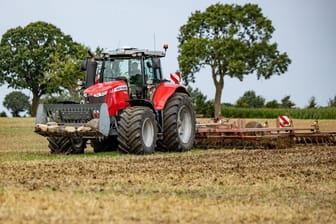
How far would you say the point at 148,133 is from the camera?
20.3 m

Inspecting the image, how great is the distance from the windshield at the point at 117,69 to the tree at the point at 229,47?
5239cm

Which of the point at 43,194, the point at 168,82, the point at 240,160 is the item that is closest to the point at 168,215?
the point at 43,194

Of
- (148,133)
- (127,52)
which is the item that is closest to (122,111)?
(148,133)

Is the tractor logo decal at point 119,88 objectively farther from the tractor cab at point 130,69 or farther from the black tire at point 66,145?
the black tire at point 66,145

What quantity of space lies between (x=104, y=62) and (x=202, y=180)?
7806mm

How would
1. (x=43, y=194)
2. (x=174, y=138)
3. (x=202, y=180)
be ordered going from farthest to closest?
(x=174, y=138) → (x=202, y=180) → (x=43, y=194)

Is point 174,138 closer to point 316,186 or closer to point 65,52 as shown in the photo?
point 316,186

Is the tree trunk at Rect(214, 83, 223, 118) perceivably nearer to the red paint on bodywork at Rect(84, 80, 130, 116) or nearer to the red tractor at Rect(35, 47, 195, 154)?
the red tractor at Rect(35, 47, 195, 154)

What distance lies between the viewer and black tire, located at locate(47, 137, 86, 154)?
2053 centimetres

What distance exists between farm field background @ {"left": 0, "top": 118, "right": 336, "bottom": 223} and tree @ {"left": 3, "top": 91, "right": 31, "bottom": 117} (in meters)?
80.7

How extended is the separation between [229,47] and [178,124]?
54602 millimetres

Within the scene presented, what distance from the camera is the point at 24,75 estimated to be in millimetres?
81500

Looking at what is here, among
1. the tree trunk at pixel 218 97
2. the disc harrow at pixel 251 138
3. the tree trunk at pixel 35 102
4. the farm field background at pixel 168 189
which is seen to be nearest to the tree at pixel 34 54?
the tree trunk at pixel 35 102

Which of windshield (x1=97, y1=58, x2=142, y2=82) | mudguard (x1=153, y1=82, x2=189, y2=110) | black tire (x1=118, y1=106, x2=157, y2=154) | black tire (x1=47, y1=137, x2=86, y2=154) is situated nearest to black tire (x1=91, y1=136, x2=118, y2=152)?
black tire (x1=47, y1=137, x2=86, y2=154)
